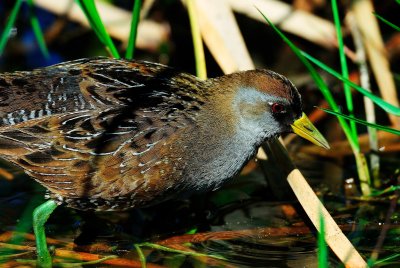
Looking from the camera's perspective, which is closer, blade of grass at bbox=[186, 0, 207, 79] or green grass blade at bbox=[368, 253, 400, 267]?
green grass blade at bbox=[368, 253, 400, 267]

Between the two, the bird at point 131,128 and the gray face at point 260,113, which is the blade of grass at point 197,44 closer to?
the bird at point 131,128

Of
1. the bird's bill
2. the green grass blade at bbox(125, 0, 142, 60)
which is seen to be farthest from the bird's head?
the green grass blade at bbox(125, 0, 142, 60)

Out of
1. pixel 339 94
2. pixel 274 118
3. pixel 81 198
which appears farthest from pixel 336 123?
pixel 81 198

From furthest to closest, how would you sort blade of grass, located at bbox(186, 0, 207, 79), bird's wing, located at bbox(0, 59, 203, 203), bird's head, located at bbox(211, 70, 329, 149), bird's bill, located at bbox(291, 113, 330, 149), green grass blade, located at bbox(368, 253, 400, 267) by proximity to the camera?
1. blade of grass, located at bbox(186, 0, 207, 79)
2. bird's bill, located at bbox(291, 113, 330, 149)
3. bird's head, located at bbox(211, 70, 329, 149)
4. bird's wing, located at bbox(0, 59, 203, 203)
5. green grass blade, located at bbox(368, 253, 400, 267)

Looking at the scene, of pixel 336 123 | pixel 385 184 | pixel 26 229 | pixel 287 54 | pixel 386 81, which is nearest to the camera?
pixel 26 229

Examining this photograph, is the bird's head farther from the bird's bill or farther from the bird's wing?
the bird's wing

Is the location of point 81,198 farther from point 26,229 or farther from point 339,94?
point 339,94

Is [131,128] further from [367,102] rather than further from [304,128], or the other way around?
[367,102]

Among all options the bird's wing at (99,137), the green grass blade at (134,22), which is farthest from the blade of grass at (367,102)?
the green grass blade at (134,22)

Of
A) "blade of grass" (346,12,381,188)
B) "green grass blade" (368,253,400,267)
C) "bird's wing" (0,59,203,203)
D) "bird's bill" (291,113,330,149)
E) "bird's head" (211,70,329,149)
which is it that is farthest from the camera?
"blade of grass" (346,12,381,188)
